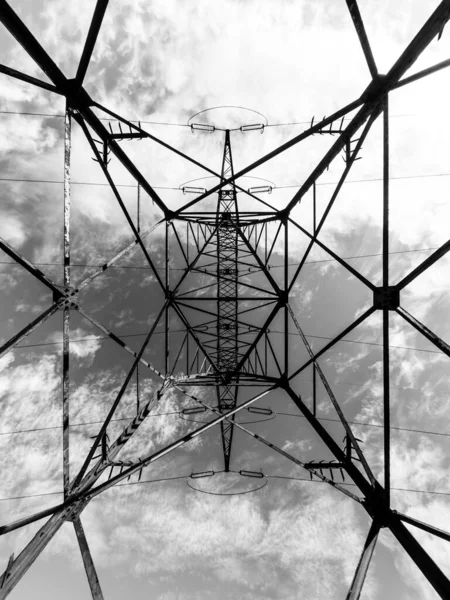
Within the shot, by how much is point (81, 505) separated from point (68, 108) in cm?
751

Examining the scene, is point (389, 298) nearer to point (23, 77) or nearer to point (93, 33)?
→ point (93, 33)

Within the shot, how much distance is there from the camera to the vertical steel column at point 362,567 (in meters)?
4.53

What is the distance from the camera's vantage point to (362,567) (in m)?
4.75

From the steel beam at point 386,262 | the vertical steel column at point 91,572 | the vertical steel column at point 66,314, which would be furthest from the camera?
the vertical steel column at point 66,314

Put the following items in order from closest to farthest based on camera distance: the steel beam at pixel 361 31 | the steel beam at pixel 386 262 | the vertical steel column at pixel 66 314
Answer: the steel beam at pixel 361 31 → the steel beam at pixel 386 262 → the vertical steel column at pixel 66 314

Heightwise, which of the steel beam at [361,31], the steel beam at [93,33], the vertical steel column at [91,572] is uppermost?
the steel beam at [93,33]

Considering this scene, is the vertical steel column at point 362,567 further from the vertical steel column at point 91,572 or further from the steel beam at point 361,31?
the steel beam at point 361,31

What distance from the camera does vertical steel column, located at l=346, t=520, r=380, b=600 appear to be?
4.53 meters

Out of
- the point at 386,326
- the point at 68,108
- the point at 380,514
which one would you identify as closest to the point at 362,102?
the point at 386,326

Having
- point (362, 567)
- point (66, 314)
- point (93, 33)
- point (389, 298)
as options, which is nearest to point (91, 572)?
point (362, 567)

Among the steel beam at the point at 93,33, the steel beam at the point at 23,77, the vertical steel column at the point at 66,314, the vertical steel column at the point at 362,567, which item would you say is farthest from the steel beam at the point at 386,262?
the steel beam at the point at 23,77

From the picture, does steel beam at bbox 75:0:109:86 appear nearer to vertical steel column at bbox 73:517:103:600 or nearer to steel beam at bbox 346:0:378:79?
steel beam at bbox 346:0:378:79

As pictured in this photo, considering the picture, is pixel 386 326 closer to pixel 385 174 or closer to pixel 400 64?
pixel 385 174

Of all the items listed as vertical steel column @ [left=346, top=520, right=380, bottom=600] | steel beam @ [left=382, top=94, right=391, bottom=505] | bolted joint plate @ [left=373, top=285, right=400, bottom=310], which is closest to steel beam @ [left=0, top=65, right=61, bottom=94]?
steel beam @ [left=382, top=94, right=391, bottom=505]
